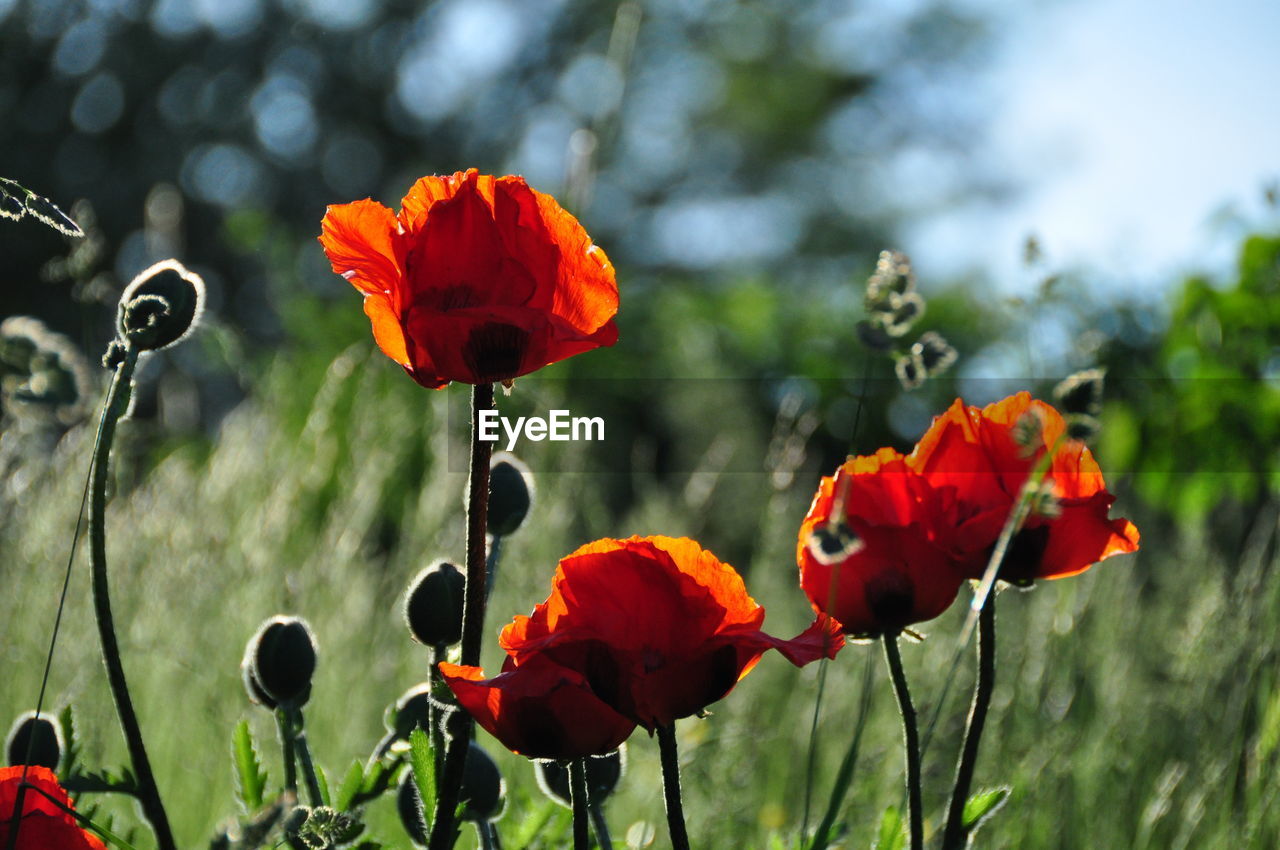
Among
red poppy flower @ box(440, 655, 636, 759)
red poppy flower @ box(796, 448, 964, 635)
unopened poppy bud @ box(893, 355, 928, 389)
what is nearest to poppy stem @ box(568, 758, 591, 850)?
red poppy flower @ box(440, 655, 636, 759)

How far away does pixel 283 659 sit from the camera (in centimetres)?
60

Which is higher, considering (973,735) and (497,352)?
(497,352)

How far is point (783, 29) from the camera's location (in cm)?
1098

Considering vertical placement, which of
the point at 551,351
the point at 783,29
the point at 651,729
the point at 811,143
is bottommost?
the point at 651,729

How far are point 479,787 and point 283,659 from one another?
0.12 m

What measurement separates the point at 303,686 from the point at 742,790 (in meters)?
0.73

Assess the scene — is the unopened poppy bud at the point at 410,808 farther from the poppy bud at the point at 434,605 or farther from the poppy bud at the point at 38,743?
the poppy bud at the point at 38,743

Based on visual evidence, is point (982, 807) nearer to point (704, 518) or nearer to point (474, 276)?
point (474, 276)

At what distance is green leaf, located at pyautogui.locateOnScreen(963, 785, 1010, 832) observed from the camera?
0.57m

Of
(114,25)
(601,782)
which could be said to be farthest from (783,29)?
(601,782)

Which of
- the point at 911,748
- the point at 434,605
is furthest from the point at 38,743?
the point at 911,748

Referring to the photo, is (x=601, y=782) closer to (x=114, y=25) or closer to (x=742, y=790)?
(x=742, y=790)

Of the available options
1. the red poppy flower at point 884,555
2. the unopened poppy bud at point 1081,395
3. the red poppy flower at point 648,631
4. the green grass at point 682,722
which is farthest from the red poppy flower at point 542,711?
the green grass at point 682,722

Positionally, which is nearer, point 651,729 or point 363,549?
point 651,729
